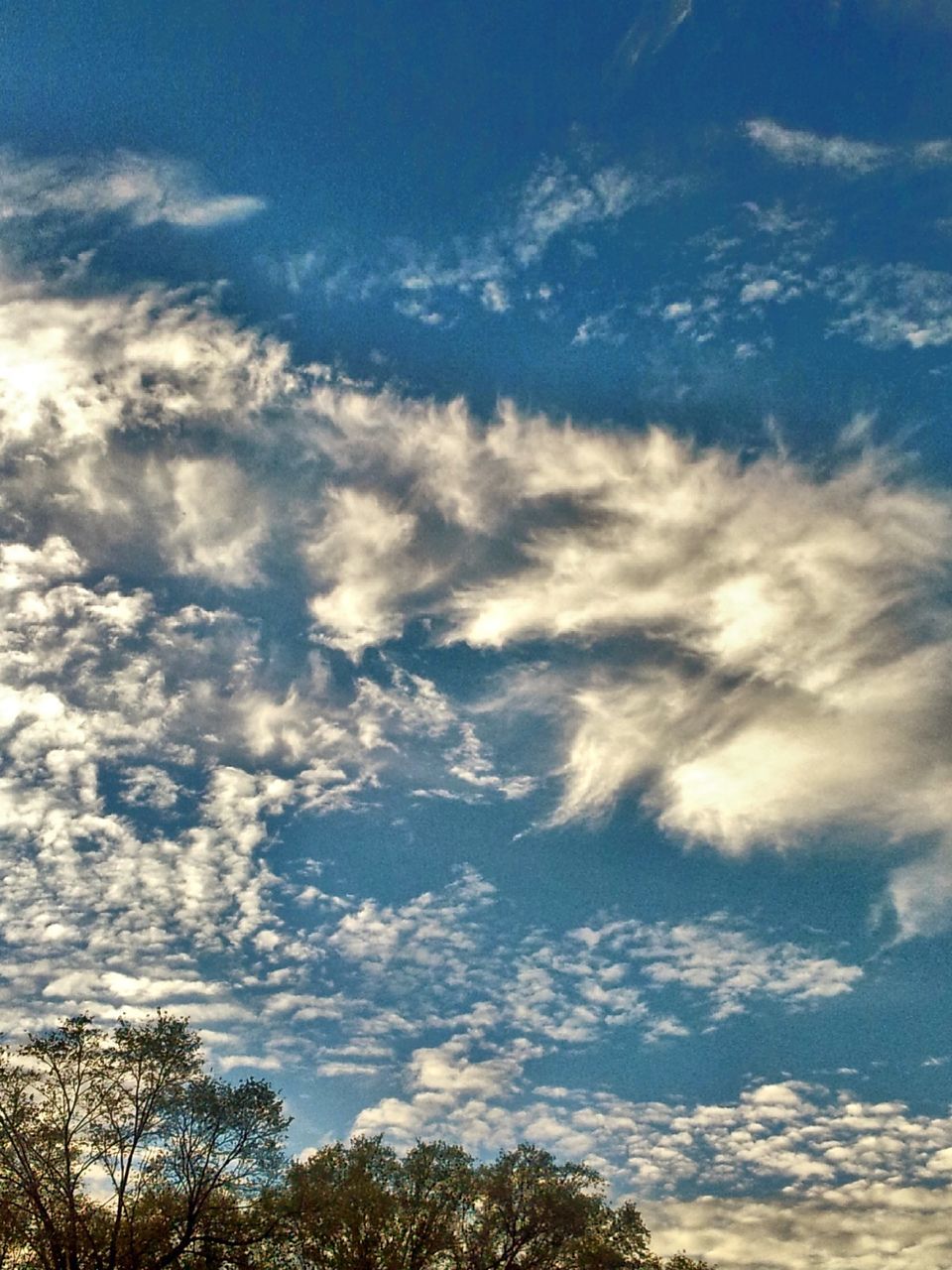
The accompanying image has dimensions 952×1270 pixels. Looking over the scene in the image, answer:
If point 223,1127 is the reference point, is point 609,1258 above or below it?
below

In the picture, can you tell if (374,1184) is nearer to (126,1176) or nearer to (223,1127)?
(223,1127)

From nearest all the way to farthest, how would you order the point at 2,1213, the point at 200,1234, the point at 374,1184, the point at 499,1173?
1. the point at 2,1213
2. the point at 200,1234
3. the point at 374,1184
4. the point at 499,1173

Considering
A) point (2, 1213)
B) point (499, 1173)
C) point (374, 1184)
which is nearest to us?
point (2, 1213)

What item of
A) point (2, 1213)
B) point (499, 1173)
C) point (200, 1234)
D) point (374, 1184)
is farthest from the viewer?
point (499, 1173)

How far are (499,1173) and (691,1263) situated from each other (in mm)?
15157

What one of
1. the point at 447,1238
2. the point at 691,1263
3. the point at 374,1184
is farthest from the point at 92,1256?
the point at 691,1263

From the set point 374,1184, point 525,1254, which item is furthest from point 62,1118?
point 525,1254

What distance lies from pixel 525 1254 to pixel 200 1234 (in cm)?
1956

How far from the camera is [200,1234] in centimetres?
4378

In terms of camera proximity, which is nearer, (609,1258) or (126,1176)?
(126,1176)

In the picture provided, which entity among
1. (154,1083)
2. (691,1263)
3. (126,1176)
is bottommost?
(691,1263)

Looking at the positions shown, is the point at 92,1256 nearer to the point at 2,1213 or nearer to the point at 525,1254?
the point at 2,1213

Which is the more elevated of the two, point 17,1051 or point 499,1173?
point 17,1051

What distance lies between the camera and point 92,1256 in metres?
41.2
